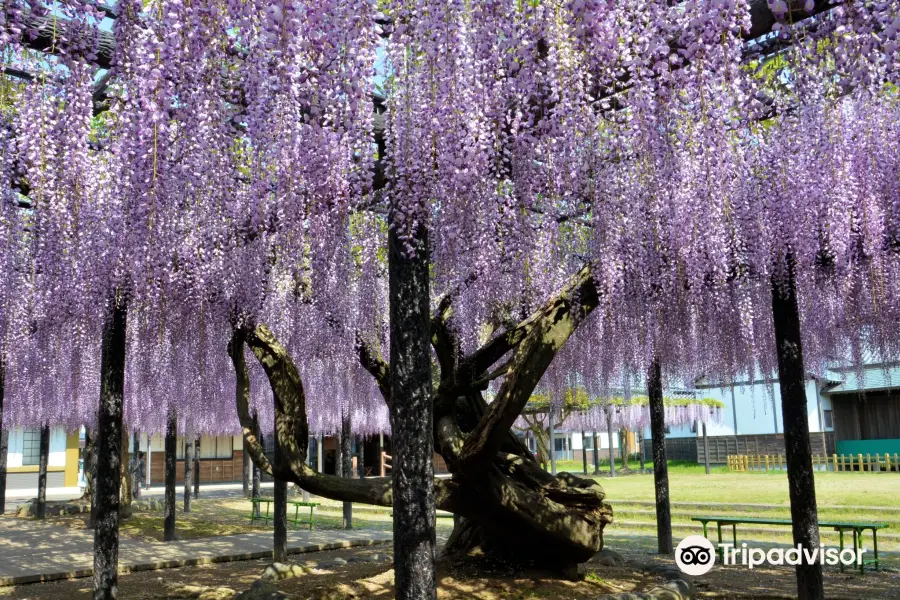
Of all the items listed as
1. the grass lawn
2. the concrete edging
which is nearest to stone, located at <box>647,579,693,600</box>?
the concrete edging

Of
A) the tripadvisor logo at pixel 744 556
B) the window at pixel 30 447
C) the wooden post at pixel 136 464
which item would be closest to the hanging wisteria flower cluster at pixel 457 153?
the tripadvisor logo at pixel 744 556

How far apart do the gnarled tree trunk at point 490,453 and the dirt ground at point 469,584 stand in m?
0.42

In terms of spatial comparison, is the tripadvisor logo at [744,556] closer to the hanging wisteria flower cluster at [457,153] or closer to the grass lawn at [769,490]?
the hanging wisteria flower cluster at [457,153]

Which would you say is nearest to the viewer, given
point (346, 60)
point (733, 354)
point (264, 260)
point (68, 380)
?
point (346, 60)

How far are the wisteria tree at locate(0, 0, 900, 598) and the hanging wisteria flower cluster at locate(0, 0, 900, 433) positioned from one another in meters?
0.02

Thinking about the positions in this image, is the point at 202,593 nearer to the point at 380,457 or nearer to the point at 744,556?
the point at 744,556

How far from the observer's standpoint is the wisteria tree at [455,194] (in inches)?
158

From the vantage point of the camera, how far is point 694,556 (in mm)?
7973

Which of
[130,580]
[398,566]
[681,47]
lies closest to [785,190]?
[681,47]

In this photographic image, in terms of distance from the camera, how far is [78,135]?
14.1 ft

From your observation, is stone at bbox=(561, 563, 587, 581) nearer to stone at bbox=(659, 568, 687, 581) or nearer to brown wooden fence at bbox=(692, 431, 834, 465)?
stone at bbox=(659, 568, 687, 581)

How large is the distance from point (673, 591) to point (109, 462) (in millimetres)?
4941

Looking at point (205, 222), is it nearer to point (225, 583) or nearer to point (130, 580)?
point (225, 583)

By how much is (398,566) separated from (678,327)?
15.9ft
